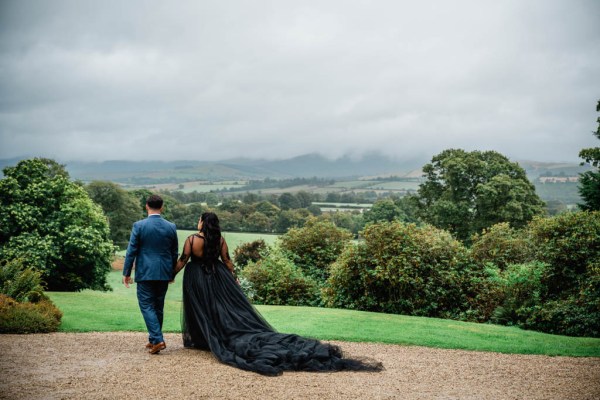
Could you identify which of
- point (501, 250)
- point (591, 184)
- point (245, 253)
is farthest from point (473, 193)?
point (501, 250)

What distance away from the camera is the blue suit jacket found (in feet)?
27.9

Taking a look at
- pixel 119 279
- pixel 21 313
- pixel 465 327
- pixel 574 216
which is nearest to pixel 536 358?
pixel 465 327

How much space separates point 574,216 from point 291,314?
31.0 ft

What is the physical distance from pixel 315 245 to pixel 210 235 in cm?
1575

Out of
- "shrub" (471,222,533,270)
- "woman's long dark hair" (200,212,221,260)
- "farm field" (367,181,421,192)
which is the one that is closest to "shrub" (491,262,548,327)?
"shrub" (471,222,533,270)

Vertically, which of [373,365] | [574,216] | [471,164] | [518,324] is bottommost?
[518,324]

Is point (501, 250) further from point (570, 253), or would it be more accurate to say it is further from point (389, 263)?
point (389, 263)

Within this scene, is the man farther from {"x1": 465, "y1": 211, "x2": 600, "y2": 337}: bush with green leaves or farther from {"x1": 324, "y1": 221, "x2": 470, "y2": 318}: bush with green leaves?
{"x1": 465, "y1": 211, "x2": 600, "y2": 337}: bush with green leaves

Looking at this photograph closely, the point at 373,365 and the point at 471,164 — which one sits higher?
the point at 471,164

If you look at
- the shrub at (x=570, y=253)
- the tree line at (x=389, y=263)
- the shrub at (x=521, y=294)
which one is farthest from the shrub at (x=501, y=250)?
the shrub at (x=570, y=253)

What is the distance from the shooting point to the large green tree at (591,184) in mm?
25016

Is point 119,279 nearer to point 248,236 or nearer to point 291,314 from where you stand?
point 248,236

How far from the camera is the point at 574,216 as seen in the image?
15.2 meters

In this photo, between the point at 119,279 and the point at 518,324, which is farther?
the point at 119,279
